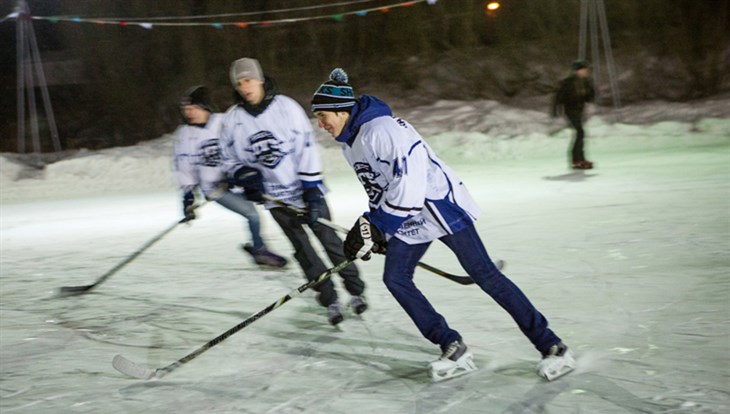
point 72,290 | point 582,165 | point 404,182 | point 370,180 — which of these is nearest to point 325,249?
point 370,180

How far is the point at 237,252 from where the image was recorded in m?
6.52

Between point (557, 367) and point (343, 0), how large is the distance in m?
15.9

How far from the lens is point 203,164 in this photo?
18.7 feet

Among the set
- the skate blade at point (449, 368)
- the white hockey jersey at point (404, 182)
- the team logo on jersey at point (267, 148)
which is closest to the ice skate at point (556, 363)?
the skate blade at point (449, 368)

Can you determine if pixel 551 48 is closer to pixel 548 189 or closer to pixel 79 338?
pixel 548 189

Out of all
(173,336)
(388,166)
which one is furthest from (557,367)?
(173,336)

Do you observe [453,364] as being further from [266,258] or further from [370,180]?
[266,258]

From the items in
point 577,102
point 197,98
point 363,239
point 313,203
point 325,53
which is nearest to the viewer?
Answer: point 363,239

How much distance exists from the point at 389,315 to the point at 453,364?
3.66 feet

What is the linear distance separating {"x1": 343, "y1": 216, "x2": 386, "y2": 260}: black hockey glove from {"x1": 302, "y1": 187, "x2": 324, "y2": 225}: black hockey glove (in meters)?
0.98

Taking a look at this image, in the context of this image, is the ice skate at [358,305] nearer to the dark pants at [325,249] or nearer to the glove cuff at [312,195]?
the dark pants at [325,249]

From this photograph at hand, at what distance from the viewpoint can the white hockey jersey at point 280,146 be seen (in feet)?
13.8

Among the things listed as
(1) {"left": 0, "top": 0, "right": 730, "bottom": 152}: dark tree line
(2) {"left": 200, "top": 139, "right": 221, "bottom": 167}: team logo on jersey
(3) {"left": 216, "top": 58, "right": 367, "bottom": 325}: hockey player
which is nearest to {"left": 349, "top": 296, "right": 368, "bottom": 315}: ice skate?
(3) {"left": 216, "top": 58, "right": 367, "bottom": 325}: hockey player

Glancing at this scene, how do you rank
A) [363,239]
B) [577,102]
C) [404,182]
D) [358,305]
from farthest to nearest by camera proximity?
1. [577,102]
2. [358,305]
3. [363,239]
4. [404,182]
